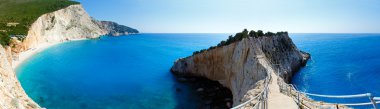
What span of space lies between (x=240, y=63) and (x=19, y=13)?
9471 centimetres

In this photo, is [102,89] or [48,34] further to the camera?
[48,34]

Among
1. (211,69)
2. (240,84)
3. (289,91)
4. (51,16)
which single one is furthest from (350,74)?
(51,16)

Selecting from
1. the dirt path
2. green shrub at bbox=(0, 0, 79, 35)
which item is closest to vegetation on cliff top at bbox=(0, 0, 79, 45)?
green shrub at bbox=(0, 0, 79, 35)

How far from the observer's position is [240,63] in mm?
34875

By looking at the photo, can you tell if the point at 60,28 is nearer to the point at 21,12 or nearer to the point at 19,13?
the point at 21,12

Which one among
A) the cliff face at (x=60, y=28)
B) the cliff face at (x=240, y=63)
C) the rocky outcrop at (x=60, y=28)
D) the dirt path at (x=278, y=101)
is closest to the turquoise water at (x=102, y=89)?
the cliff face at (x=240, y=63)

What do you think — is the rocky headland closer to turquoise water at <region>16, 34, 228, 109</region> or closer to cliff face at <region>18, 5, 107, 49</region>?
cliff face at <region>18, 5, 107, 49</region>

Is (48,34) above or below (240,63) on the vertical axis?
above

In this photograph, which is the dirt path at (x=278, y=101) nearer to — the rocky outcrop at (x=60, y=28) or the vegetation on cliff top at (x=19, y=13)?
the vegetation on cliff top at (x=19, y=13)

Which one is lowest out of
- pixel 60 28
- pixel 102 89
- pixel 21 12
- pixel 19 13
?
pixel 102 89

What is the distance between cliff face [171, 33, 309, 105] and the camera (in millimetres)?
28594

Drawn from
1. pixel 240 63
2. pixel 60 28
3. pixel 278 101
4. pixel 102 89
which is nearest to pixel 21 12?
pixel 60 28

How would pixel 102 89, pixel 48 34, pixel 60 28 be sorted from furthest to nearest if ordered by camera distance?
pixel 60 28 < pixel 48 34 < pixel 102 89

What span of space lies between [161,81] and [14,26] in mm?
50987
